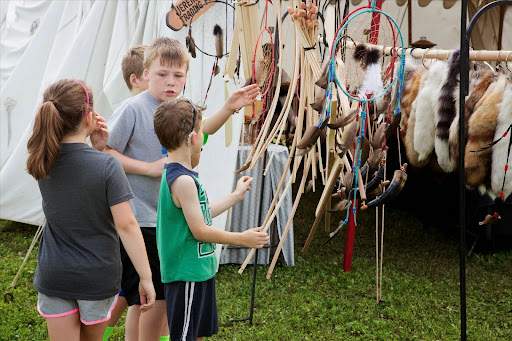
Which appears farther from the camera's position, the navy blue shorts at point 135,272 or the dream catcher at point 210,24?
the dream catcher at point 210,24

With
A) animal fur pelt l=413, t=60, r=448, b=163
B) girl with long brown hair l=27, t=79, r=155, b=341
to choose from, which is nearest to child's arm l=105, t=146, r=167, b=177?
girl with long brown hair l=27, t=79, r=155, b=341

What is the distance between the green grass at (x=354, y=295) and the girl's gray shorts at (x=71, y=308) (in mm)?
1142

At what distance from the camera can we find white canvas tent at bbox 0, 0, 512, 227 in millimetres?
3471

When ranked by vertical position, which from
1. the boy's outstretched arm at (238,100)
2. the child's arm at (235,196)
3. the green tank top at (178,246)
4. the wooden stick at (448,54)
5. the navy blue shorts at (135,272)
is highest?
the wooden stick at (448,54)

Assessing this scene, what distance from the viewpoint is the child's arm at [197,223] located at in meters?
1.60

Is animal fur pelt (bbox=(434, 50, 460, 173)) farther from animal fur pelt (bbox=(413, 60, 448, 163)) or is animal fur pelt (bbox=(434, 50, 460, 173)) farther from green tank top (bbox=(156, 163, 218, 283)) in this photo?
green tank top (bbox=(156, 163, 218, 283))

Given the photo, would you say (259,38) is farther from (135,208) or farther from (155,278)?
(155,278)

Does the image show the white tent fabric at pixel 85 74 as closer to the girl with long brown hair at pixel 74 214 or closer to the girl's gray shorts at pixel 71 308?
the girl with long brown hair at pixel 74 214

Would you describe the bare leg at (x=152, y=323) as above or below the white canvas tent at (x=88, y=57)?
below

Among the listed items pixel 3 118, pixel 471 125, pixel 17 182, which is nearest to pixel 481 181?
pixel 471 125

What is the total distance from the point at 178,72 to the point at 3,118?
120 inches

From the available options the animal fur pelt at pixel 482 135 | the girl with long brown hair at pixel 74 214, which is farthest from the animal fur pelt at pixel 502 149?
the girl with long brown hair at pixel 74 214

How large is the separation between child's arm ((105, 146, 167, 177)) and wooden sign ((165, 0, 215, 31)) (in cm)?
151

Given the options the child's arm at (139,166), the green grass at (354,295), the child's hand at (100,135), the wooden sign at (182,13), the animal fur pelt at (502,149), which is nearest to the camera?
the child's hand at (100,135)
